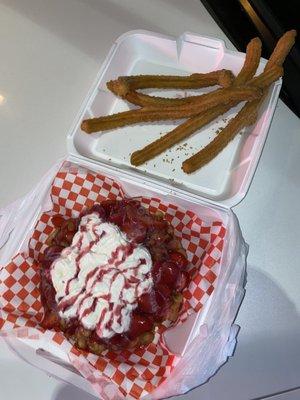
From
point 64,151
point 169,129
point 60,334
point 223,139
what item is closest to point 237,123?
point 223,139

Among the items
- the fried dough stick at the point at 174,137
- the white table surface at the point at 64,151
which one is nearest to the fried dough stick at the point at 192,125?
the fried dough stick at the point at 174,137

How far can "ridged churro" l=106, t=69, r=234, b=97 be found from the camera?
3.18 feet

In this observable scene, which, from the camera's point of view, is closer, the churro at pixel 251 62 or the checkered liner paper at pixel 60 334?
the checkered liner paper at pixel 60 334

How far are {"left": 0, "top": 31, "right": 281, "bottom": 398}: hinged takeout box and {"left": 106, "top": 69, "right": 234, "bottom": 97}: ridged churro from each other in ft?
0.16

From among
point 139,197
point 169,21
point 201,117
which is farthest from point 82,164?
point 169,21

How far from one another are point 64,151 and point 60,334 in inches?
15.0

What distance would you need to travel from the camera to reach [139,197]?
959 millimetres

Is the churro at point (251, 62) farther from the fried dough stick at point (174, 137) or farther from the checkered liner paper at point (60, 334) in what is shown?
the checkered liner paper at point (60, 334)

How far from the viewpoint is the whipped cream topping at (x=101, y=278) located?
32.4 inches

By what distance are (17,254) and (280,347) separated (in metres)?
0.48

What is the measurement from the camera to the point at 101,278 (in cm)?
83

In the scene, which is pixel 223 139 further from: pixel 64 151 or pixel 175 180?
pixel 64 151

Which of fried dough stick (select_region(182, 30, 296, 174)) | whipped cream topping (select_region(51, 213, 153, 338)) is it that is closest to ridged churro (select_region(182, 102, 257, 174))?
fried dough stick (select_region(182, 30, 296, 174))

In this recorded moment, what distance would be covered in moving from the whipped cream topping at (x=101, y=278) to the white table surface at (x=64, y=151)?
17 centimetres
